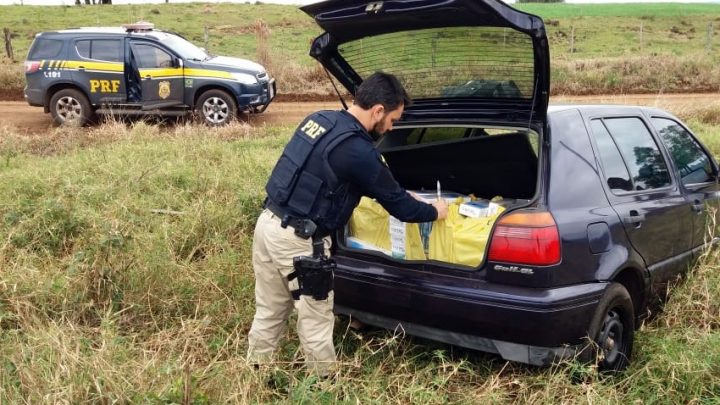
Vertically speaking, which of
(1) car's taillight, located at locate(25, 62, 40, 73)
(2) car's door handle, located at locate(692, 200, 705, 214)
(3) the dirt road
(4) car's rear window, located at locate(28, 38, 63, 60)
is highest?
(4) car's rear window, located at locate(28, 38, 63, 60)

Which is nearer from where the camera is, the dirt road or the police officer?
the police officer

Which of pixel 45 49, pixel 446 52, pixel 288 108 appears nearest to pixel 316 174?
pixel 446 52

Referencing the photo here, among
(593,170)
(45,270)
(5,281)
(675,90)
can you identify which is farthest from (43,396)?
(675,90)

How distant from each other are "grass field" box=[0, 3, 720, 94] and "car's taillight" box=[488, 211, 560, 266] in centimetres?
1331

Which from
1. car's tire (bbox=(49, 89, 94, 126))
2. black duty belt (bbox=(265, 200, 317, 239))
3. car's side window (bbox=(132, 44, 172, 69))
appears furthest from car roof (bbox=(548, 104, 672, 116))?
car's tire (bbox=(49, 89, 94, 126))

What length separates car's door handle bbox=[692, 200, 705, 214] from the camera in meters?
3.78

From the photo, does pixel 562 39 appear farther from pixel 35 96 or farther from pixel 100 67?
pixel 35 96

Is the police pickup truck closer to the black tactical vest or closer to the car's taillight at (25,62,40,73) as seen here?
the car's taillight at (25,62,40,73)

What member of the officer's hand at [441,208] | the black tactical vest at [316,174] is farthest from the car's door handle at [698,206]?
the black tactical vest at [316,174]

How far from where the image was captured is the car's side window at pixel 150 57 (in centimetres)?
1113

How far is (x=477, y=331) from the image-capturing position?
2.85 metres

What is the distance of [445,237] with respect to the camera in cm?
302

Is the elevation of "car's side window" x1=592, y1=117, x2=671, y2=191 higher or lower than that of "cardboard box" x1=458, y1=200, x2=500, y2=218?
higher

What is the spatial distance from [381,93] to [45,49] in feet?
35.2
